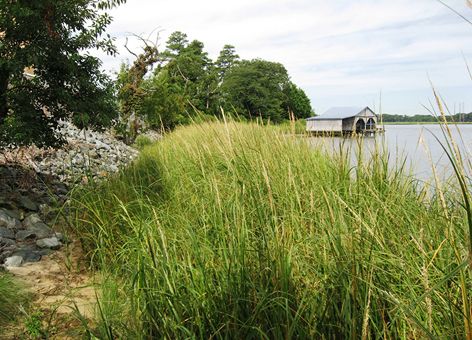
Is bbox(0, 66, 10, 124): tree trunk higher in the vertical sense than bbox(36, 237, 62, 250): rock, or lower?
higher

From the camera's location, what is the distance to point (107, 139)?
12688 millimetres

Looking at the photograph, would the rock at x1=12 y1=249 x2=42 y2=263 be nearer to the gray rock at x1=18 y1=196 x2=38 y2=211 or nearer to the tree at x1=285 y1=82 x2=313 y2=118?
the gray rock at x1=18 y1=196 x2=38 y2=211

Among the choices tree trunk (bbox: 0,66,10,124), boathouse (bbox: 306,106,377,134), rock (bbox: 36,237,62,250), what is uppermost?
tree trunk (bbox: 0,66,10,124)

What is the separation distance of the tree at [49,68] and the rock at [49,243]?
150 cm

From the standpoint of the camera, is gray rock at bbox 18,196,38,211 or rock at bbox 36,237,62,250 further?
gray rock at bbox 18,196,38,211

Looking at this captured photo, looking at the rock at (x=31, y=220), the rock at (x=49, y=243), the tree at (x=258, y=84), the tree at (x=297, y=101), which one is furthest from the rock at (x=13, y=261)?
the tree at (x=297, y=101)

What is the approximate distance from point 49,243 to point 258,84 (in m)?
44.9

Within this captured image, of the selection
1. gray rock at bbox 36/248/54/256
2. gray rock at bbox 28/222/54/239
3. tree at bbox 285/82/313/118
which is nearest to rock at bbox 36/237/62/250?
gray rock at bbox 36/248/54/256

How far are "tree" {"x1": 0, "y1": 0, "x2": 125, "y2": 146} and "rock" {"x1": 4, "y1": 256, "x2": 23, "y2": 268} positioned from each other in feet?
5.88

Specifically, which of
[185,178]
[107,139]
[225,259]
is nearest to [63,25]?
[185,178]

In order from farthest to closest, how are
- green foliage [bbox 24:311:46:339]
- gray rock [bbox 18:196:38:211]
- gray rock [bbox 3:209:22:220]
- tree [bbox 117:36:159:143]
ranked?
1. tree [bbox 117:36:159:143]
2. gray rock [bbox 18:196:38:211]
3. gray rock [bbox 3:209:22:220]
4. green foliage [bbox 24:311:46:339]

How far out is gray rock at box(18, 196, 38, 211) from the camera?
5.06 metres

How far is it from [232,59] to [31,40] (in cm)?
5247

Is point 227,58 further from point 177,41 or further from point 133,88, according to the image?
point 133,88
